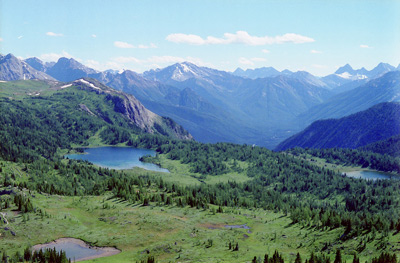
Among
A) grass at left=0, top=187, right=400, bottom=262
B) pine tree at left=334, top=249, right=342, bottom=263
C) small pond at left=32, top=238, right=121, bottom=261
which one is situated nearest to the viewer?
pine tree at left=334, top=249, right=342, bottom=263

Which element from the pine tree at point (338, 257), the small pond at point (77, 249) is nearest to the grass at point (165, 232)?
the small pond at point (77, 249)

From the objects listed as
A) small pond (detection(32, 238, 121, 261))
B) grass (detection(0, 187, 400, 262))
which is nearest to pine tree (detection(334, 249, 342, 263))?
grass (detection(0, 187, 400, 262))

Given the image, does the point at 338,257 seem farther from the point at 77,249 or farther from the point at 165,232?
the point at 77,249

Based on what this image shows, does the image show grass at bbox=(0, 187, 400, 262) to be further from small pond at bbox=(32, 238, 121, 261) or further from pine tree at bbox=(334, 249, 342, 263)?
pine tree at bbox=(334, 249, 342, 263)

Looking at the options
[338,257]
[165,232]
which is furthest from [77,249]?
[338,257]

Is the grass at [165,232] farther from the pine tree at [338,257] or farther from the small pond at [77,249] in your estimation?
the pine tree at [338,257]

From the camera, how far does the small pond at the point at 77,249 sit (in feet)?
306

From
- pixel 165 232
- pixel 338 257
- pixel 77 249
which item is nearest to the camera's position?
pixel 338 257

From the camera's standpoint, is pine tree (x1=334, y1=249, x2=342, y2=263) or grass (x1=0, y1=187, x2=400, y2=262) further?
grass (x1=0, y1=187, x2=400, y2=262)

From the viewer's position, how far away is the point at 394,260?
75312 millimetres

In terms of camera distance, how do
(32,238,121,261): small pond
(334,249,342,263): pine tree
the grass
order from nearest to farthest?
1. (334,249,342,263): pine tree
2. (32,238,121,261): small pond
3. the grass

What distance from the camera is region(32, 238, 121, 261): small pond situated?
93.2 meters

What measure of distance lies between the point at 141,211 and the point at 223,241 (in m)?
38.1

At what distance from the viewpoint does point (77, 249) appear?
320 feet
